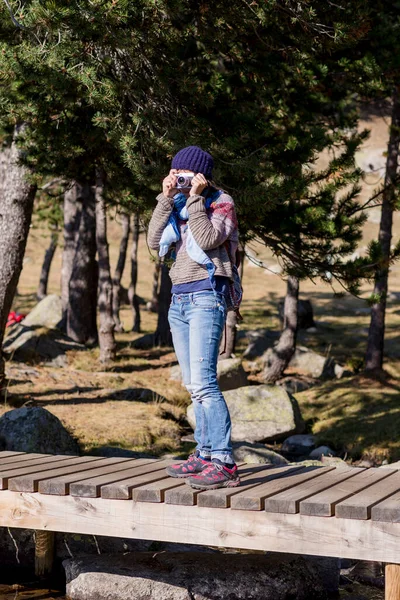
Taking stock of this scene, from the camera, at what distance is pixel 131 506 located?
606 cm

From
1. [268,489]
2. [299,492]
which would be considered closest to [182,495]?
[268,489]

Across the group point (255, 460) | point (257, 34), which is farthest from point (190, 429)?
point (257, 34)

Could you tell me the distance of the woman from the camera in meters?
5.70

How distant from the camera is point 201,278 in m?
5.74

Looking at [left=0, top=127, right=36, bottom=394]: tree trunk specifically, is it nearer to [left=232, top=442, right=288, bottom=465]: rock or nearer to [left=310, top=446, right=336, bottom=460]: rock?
[left=232, top=442, right=288, bottom=465]: rock

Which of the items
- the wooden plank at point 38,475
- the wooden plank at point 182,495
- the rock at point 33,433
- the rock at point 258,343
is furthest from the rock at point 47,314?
the wooden plank at point 182,495

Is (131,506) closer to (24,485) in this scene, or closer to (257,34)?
(24,485)

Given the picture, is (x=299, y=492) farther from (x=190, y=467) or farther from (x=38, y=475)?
(x=38, y=475)

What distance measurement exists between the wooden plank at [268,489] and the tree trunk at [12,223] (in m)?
6.74

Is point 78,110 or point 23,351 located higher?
point 78,110

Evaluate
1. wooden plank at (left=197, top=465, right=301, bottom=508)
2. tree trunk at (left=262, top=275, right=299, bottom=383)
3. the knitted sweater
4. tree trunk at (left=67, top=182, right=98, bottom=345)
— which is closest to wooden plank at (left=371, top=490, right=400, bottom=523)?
wooden plank at (left=197, top=465, right=301, bottom=508)

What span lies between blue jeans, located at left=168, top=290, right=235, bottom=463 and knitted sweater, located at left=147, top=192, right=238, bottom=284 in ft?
0.56

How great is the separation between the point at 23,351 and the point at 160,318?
4.81 m

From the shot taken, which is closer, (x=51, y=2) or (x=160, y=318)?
(x=51, y=2)
